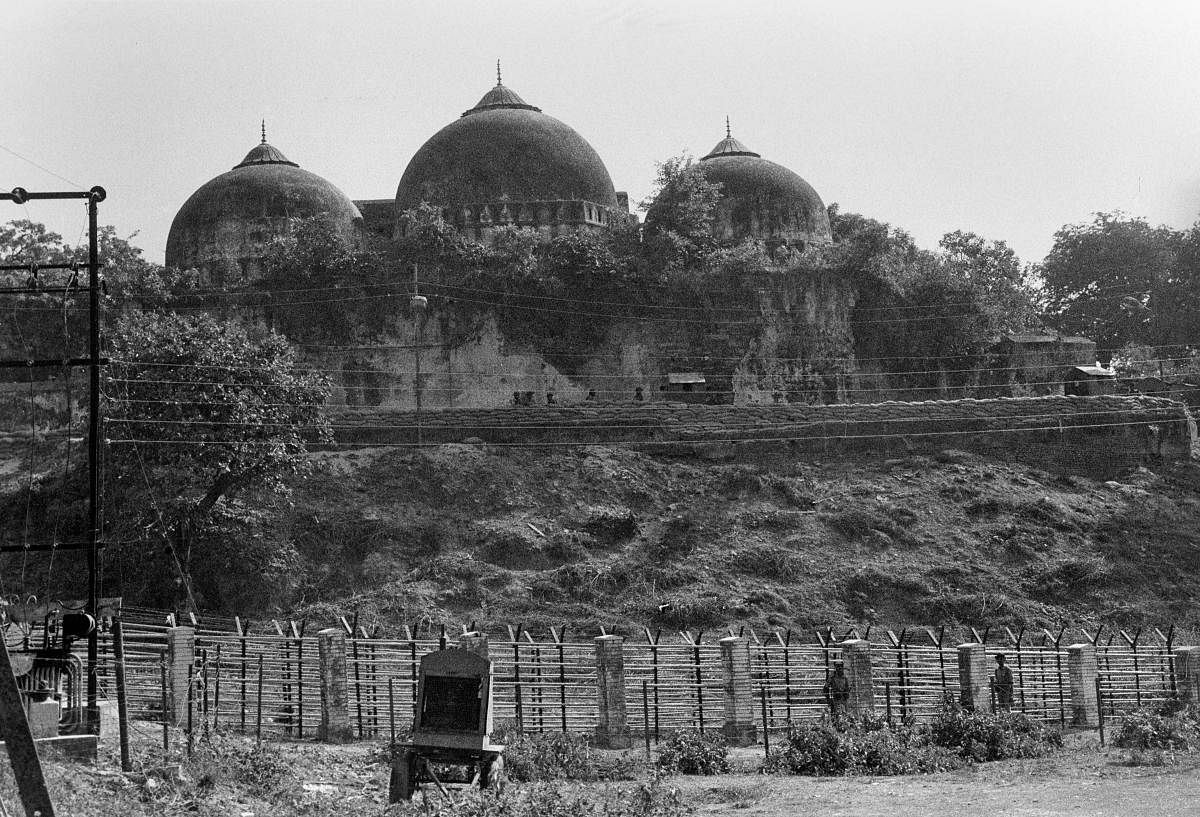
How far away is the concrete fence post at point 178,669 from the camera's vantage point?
1688 centimetres

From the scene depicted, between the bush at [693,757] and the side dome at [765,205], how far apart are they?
23631mm

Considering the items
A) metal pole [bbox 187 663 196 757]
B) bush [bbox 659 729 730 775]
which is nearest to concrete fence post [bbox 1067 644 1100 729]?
bush [bbox 659 729 730 775]

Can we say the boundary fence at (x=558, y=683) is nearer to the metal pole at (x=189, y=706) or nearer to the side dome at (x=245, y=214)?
the metal pole at (x=189, y=706)

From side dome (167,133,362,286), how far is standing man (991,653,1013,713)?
2095cm

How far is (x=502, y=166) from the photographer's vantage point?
122 ft

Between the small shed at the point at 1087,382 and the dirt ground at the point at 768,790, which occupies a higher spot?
the small shed at the point at 1087,382

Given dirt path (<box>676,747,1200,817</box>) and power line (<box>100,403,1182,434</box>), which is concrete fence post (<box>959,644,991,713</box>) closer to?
Result: dirt path (<box>676,747,1200,817</box>)

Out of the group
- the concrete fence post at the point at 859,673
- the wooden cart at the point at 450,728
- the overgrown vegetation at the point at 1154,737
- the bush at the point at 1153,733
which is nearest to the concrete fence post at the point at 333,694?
the wooden cart at the point at 450,728

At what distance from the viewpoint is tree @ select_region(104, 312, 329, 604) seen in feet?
88.2

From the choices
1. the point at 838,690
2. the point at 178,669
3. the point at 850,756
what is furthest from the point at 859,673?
the point at 178,669

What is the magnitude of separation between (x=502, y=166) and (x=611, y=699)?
20.7 m

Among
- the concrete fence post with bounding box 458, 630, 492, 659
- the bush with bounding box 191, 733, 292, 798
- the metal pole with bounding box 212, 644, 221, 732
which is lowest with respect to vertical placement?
the bush with bounding box 191, 733, 292, 798

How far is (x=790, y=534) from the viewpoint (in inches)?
1158

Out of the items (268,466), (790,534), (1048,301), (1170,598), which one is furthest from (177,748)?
(1048,301)
